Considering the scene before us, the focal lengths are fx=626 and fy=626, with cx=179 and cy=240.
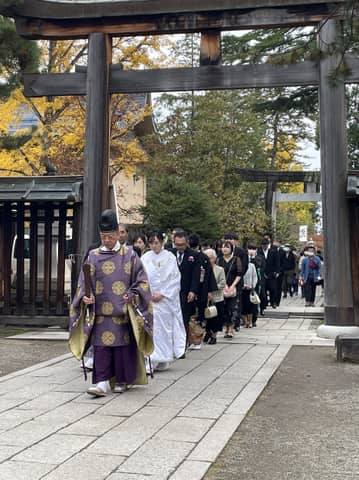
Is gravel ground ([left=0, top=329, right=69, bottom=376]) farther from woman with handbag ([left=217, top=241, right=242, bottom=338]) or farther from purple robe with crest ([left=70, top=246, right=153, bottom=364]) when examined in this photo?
woman with handbag ([left=217, top=241, right=242, bottom=338])

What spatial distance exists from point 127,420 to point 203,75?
7.07m

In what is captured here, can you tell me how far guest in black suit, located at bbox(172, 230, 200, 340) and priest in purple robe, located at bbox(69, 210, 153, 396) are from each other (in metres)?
2.55

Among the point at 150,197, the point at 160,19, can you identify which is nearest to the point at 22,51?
the point at 160,19

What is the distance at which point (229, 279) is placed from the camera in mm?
11406

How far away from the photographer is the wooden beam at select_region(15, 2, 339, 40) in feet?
34.9

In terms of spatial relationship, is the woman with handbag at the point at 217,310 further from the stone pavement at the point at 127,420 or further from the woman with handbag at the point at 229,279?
the stone pavement at the point at 127,420

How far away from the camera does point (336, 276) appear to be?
10602 millimetres

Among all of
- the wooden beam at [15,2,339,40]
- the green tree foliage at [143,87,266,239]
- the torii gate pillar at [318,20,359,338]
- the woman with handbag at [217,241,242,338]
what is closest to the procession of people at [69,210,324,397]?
the woman with handbag at [217,241,242,338]

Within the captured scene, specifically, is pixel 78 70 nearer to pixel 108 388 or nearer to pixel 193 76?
pixel 193 76

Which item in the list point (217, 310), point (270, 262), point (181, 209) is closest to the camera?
point (217, 310)

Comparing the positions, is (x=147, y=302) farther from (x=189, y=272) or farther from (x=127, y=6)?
(x=127, y=6)

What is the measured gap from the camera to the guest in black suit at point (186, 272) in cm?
923

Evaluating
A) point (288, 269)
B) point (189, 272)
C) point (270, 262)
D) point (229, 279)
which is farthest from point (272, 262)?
point (189, 272)

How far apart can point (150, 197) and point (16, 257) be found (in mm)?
11024
